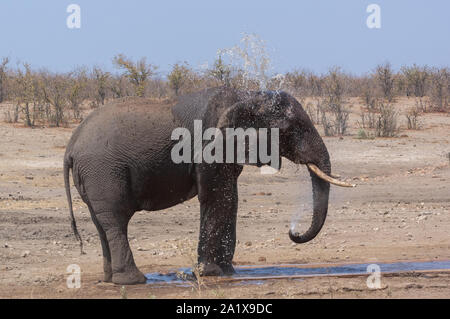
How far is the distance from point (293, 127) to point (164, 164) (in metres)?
1.35

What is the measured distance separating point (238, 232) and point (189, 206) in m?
2.23

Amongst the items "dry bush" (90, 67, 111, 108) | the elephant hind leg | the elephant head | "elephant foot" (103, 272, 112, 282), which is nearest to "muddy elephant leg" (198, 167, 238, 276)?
the elephant head

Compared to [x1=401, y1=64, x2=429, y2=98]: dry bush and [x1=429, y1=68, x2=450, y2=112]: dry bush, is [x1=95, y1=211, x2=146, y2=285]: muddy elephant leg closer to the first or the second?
[x1=429, y1=68, x2=450, y2=112]: dry bush

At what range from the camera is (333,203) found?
14297 mm

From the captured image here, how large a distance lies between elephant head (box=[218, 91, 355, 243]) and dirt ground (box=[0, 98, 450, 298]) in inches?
19.2

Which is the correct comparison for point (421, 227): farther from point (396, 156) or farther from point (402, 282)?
point (396, 156)

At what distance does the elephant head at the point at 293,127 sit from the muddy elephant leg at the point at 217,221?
0.59m

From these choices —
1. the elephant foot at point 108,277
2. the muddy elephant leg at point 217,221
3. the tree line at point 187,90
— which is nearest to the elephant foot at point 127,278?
the elephant foot at point 108,277

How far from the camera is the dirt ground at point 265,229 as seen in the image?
824cm

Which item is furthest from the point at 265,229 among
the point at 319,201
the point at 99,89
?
the point at 99,89

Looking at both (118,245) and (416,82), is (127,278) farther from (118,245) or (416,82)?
(416,82)

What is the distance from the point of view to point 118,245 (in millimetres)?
8367

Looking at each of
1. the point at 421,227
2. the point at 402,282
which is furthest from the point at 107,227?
the point at 421,227

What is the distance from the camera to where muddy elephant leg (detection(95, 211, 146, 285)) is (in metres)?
8.31
